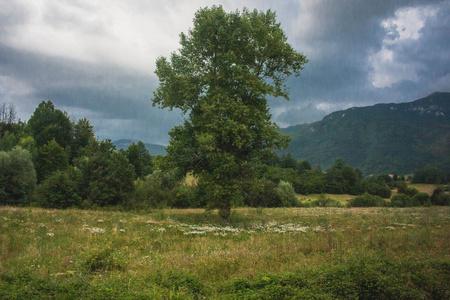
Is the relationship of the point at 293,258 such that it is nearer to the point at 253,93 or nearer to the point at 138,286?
the point at 138,286

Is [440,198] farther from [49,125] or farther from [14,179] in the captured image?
[49,125]

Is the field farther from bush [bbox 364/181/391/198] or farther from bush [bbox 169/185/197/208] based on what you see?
bush [bbox 364/181/391/198]

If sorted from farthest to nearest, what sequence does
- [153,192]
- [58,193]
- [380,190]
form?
[380,190]
[153,192]
[58,193]

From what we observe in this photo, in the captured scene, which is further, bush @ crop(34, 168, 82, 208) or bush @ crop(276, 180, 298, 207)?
bush @ crop(276, 180, 298, 207)

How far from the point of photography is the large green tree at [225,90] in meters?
18.0

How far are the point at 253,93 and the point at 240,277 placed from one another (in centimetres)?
1423

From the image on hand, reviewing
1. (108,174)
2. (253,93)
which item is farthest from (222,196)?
(108,174)

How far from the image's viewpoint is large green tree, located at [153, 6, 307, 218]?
18.0m

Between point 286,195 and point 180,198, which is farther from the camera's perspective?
point 286,195

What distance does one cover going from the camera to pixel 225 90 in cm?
1916

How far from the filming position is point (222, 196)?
62.1 ft

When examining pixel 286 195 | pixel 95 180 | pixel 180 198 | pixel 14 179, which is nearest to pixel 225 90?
pixel 95 180

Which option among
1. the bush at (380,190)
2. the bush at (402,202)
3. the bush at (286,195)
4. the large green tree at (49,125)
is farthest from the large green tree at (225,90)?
the bush at (380,190)

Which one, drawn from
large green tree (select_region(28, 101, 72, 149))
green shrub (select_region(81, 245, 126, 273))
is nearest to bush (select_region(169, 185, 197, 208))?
green shrub (select_region(81, 245, 126, 273))
